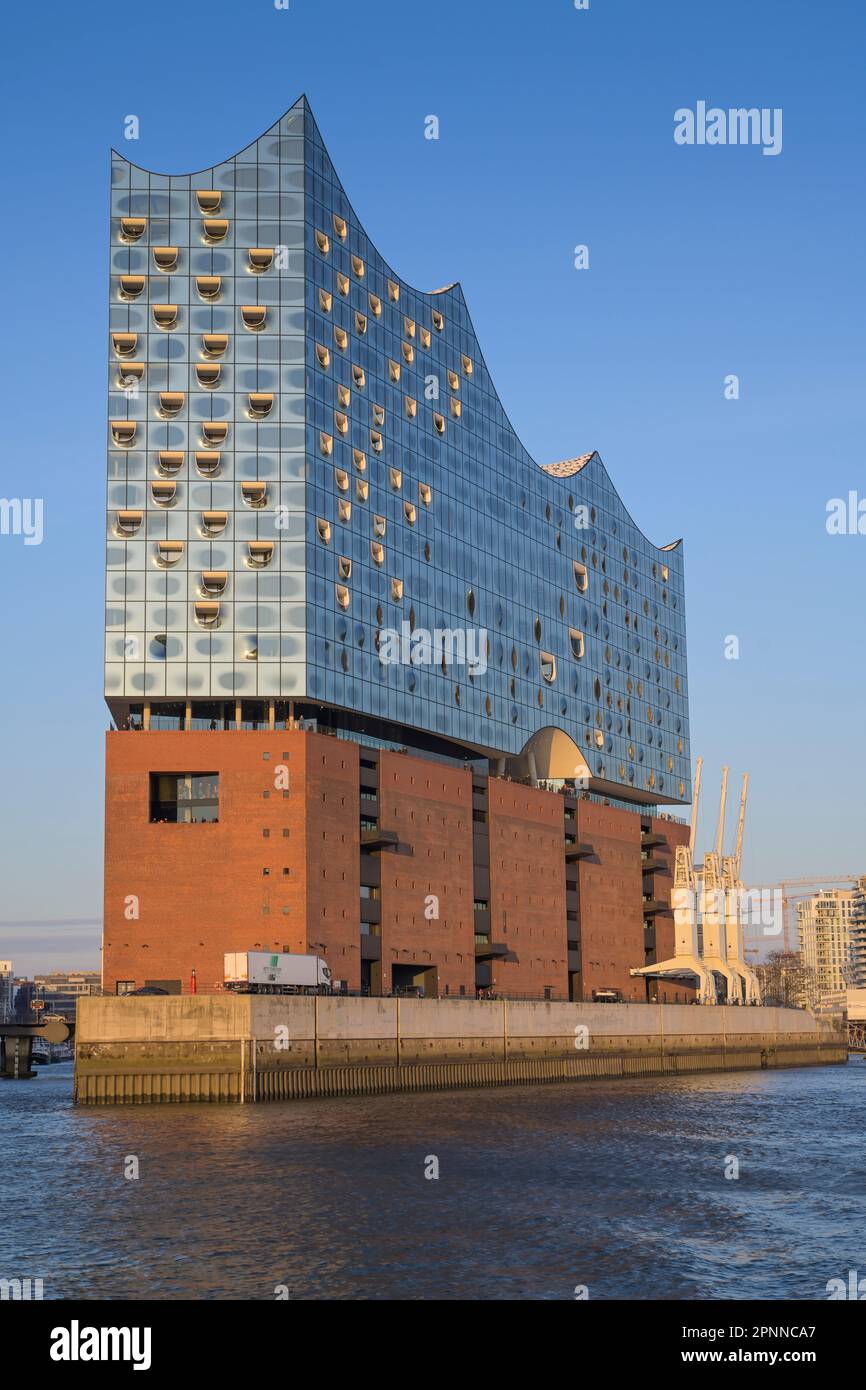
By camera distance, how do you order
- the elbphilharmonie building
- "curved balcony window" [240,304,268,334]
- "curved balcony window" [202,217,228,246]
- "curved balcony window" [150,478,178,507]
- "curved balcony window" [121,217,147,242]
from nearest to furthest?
the elbphilharmonie building
"curved balcony window" [150,478,178,507]
"curved balcony window" [240,304,268,334]
"curved balcony window" [121,217,147,242]
"curved balcony window" [202,217,228,246]

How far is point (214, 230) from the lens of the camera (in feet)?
368

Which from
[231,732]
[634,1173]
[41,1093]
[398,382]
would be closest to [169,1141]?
[634,1173]

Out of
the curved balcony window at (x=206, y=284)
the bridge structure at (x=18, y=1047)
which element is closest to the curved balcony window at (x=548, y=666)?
the curved balcony window at (x=206, y=284)

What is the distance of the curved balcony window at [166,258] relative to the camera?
112m

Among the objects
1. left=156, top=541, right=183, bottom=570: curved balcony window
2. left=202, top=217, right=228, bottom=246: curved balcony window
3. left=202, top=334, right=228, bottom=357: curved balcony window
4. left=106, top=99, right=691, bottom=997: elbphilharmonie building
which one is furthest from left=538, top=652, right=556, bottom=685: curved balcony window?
left=202, top=217, right=228, bottom=246: curved balcony window

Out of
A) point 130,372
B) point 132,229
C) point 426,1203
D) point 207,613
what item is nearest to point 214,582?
point 207,613

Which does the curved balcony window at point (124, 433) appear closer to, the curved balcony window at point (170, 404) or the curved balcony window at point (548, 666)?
the curved balcony window at point (170, 404)

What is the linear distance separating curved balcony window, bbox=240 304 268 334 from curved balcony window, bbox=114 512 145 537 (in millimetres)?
15433

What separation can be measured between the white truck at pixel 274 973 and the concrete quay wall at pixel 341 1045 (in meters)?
2.45

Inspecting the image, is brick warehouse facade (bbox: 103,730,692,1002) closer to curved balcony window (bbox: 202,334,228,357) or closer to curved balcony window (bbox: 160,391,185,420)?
curved balcony window (bbox: 160,391,185,420)

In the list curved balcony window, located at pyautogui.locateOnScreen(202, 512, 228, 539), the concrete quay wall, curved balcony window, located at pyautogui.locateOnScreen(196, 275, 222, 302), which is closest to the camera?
the concrete quay wall

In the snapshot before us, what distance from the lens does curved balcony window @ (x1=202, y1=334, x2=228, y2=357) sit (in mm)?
110875

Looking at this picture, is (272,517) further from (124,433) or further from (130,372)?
(130,372)
